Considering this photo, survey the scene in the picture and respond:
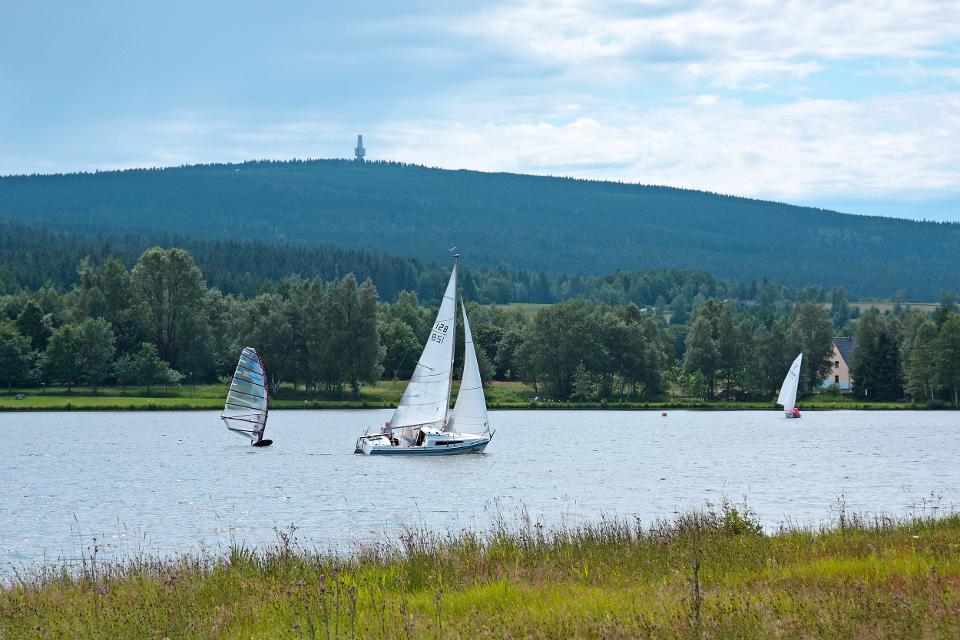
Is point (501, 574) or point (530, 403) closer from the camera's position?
point (501, 574)

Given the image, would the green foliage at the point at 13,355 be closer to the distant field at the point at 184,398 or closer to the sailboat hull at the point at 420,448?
the distant field at the point at 184,398

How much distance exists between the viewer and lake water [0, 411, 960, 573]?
38.2 m

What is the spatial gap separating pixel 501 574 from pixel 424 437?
153ft

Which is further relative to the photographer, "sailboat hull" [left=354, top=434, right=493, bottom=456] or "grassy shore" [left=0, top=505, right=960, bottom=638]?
"sailboat hull" [left=354, top=434, right=493, bottom=456]

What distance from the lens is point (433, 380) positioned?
A: 65.2 meters

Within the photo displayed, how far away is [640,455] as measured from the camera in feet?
238

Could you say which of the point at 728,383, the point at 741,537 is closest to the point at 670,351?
the point at 728,383

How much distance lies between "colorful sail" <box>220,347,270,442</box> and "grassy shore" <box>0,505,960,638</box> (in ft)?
180

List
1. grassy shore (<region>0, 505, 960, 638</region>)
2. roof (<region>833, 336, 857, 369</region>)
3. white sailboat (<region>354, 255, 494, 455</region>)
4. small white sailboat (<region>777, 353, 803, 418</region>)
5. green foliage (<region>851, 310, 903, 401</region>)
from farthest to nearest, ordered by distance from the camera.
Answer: roof (<region>833, 336, 857, 369</region>) < green foliage (<region>851, 310, 903, 401</region>) < small white sailboat (<region>777, 353, 803, 418</region>) < white sailboat (<region>354, 255, 494, 455</region>) < grassy shore (<region>0, 505, 960, 638</region>)

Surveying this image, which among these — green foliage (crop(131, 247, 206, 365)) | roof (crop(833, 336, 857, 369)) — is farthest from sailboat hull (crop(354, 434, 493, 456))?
roof (crop(833, 336, 857, 369))

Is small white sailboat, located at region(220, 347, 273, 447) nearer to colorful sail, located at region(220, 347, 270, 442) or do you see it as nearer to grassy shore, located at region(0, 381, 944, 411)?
colorful sail, located at region(220, 347, 270, 442)

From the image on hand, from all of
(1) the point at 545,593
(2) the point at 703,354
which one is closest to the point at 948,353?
(2) the point at 703,354

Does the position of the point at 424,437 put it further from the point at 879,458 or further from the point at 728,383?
the point at 728,383

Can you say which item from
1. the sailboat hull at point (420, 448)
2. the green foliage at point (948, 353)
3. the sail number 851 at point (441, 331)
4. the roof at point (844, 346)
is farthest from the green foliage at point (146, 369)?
the roof at point (844, 346)
